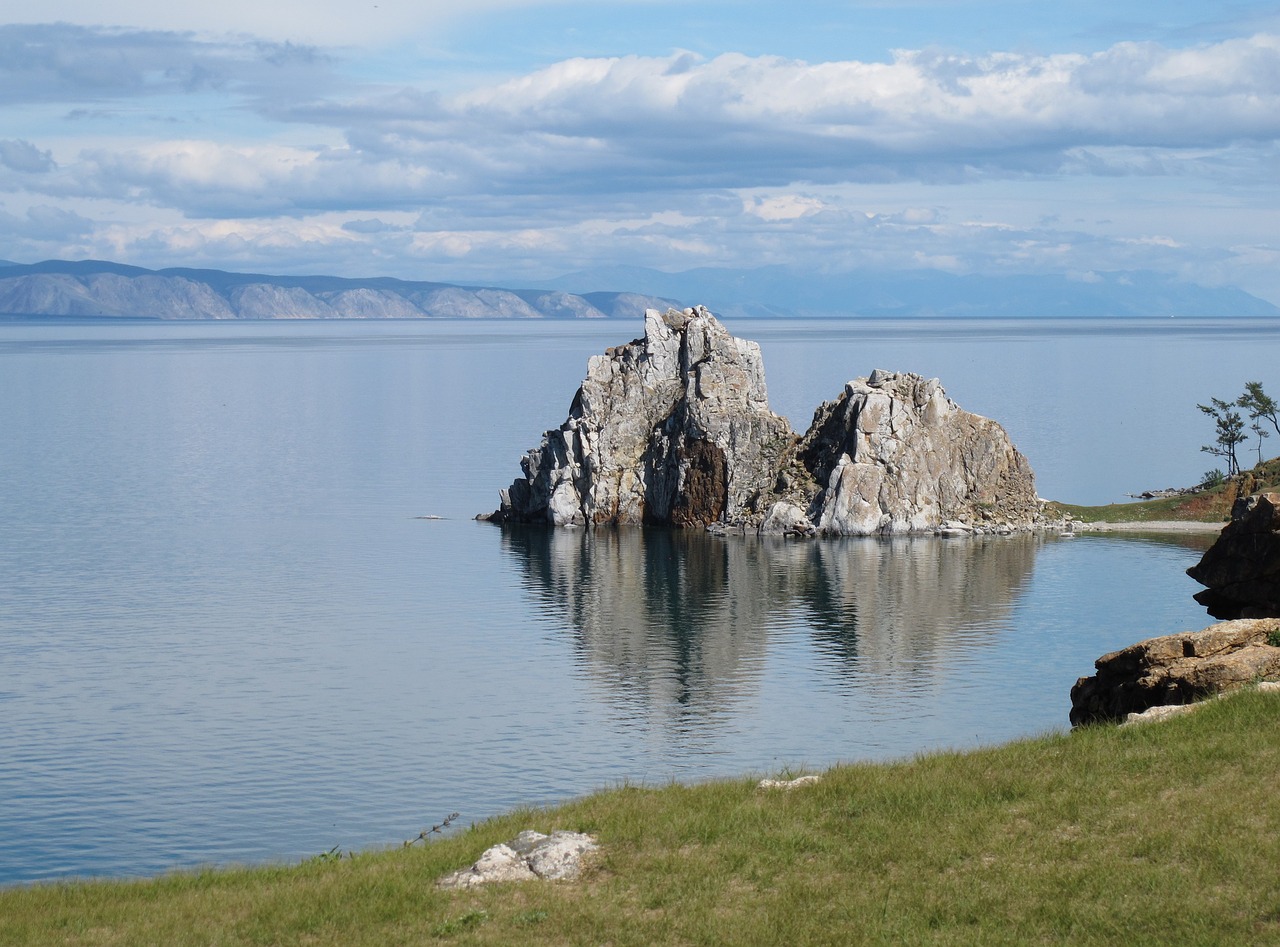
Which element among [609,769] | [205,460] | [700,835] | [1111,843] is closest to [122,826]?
[609,769]

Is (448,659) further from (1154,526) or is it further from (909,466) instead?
→ (1154,526)

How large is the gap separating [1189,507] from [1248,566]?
92.0m

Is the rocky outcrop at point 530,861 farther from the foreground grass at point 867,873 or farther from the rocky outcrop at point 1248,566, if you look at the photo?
the rocky outcrop at point 1248,566

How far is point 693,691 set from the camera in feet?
231

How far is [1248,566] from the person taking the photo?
41156 millimetres

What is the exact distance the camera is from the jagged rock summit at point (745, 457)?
393ft

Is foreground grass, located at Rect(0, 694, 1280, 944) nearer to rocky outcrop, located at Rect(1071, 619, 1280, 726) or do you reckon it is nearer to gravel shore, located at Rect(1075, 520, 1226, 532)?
rocky outcrop, located at Rect(1071, 619, 1280, 726)

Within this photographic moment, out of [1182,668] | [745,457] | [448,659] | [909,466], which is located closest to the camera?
[1182,668]

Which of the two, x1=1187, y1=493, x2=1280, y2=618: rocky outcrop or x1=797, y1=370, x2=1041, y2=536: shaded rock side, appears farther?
x1=797, y1=370, x2=1041, y2=536: shaded rock side

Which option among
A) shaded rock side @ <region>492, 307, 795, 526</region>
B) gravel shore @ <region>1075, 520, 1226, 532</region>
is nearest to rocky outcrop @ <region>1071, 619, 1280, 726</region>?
shaded rock side @ <region>492, 307, 795, 526</region>

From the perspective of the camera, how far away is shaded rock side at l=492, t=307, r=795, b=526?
12412 cm

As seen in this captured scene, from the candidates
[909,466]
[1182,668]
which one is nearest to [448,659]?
[1182,668]

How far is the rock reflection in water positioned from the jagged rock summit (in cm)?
309

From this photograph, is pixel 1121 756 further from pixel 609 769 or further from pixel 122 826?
pixel 122 826
